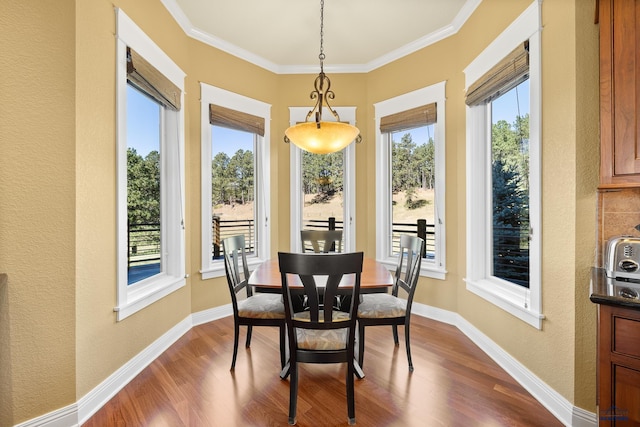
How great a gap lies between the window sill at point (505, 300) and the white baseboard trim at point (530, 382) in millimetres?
327

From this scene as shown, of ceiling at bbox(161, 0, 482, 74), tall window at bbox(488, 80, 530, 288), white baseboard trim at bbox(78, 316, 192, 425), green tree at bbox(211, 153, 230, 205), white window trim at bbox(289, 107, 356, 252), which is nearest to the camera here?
white baseboard trim at bbox(78, 316, 192, 425)

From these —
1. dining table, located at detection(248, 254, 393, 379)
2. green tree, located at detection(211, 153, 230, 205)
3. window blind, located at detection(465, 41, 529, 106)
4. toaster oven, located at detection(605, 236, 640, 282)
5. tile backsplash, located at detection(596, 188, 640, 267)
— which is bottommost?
dining table, located at detection(248, 254, 393, 379)

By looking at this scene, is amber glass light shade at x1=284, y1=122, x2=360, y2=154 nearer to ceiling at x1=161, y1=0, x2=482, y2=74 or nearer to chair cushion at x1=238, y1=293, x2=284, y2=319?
chair cushion at x1=238, y1=293, x2=284, y2=319

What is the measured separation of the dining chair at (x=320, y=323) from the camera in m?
1.54

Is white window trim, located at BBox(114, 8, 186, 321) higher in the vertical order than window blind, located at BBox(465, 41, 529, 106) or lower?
lower

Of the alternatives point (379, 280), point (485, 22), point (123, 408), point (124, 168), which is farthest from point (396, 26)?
point (123, 408)

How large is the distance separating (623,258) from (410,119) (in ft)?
7.48

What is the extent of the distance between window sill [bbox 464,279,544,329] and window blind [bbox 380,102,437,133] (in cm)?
170

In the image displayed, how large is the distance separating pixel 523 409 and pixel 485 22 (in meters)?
2.84

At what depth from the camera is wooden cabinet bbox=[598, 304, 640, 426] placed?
3.58 feet

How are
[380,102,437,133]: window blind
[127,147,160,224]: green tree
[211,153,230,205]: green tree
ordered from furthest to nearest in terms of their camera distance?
[211,153,230,205]: green tree < [380,102,437,133]: window blind < [127,147,160,224]: green tree

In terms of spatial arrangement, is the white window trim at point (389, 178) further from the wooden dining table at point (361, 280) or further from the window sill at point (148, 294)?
the window sill at point (148, 294)

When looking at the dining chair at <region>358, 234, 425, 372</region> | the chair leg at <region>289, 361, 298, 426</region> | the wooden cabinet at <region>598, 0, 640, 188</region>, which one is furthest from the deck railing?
the chair leg at <region>289, 361, 298, 426</region>

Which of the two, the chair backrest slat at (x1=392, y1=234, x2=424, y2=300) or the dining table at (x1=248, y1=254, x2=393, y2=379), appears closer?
the dining table at (x1=248, y1=254, x2=393, y2=379)
